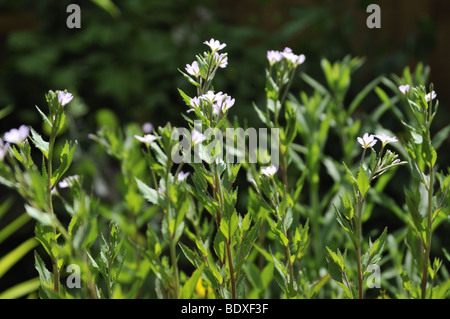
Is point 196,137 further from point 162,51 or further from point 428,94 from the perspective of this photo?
point 162,51

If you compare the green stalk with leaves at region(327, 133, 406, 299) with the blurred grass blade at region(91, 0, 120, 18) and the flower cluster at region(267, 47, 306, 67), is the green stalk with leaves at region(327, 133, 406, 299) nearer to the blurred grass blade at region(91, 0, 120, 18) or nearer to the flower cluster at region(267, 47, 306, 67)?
the flower cluster at region(267, 47, 306, 67)

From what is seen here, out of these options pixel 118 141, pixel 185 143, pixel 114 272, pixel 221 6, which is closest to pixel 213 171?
pixel 185 143

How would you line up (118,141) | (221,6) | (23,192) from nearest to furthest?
(23,192), (118,141), (221,6)

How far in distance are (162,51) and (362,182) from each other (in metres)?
2.05

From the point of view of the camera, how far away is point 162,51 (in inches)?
96.7

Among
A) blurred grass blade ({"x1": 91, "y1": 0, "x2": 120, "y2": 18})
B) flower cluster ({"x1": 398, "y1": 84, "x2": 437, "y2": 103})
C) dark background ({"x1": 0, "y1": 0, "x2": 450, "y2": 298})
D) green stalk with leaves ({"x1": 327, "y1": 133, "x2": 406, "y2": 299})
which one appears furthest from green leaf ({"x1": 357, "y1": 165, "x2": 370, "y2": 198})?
dark background ({"x1": 0, "y1": 0, "x2": 450, "y2": 298})

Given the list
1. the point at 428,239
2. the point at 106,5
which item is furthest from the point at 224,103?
the point at 106,5

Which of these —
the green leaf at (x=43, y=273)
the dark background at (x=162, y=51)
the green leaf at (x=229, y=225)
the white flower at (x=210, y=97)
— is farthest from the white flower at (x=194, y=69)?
the dark background at (x=162, y=51)

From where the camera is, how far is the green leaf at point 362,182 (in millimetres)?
519

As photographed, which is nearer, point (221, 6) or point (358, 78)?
point (358, 78)
